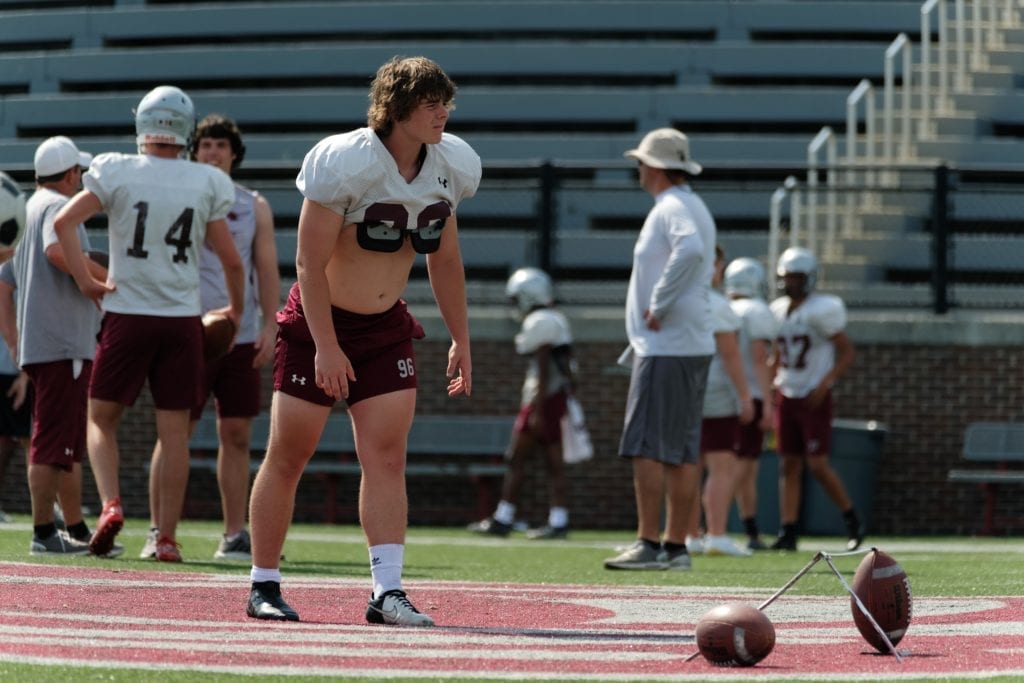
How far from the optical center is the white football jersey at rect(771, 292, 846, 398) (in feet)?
44.2

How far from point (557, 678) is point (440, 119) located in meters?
2.09

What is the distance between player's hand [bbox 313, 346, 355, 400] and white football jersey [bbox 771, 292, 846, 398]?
308 inches

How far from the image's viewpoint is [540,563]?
10.9 m

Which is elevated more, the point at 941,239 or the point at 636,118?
the point at 636,118

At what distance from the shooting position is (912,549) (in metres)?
13.5

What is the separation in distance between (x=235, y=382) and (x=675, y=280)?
7.63ft

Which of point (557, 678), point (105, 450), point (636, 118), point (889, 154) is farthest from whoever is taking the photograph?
point (636, 118)

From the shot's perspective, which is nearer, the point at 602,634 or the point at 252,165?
the point at 602,634

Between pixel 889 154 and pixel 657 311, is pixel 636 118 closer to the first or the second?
pixel 889 154

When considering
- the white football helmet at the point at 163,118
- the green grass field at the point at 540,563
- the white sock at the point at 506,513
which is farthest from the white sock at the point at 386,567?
the white sock at the point at 506,513

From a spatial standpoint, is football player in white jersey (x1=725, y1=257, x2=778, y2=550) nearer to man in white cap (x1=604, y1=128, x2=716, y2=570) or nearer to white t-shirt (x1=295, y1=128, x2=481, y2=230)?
man in white cap (x1=604, y1=128, x2=716, y2=570)

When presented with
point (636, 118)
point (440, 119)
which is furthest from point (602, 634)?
point (636, 118)

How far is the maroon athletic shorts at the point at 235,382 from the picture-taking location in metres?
9.62

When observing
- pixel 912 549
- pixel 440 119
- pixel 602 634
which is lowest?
pixel 912 549
